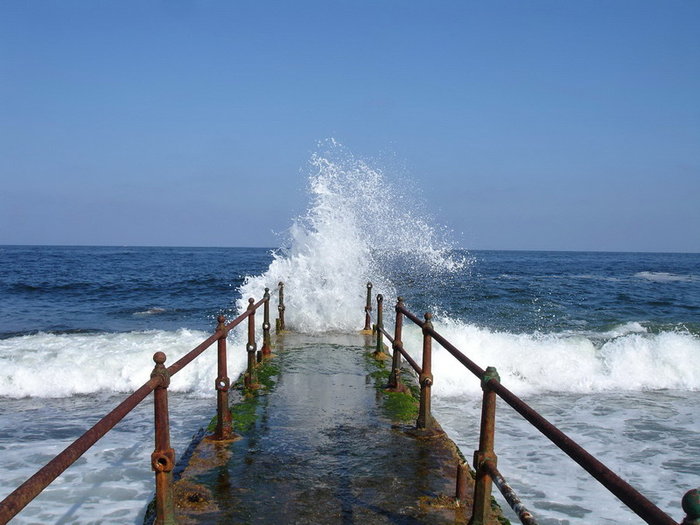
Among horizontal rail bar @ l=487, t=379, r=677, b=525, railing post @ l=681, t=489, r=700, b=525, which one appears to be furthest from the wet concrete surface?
railing post @ l=681, t=489, r=700, b=525

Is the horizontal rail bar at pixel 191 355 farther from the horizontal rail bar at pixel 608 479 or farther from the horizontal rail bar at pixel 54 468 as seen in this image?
the horizontal rail bar at pixel 608 479

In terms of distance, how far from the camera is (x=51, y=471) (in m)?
1.81

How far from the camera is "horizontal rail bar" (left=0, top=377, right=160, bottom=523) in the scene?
1.54 metres

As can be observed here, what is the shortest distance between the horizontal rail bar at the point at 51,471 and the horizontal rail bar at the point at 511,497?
173 cm

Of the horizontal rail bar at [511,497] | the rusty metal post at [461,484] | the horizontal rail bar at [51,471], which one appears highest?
the horizontal rail bar at [51,471]

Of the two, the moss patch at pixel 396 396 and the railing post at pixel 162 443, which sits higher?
the railing post at pixel 162 443

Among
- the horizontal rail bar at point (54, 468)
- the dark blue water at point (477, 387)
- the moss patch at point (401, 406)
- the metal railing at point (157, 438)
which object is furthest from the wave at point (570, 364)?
the horizontal rail bar at point (54, 468)

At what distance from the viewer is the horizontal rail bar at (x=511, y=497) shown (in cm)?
234

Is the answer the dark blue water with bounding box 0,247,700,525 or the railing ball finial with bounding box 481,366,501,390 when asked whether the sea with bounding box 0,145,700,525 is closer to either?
the dark blue water with bounding box 0,247,700,525

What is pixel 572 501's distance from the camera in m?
5.60

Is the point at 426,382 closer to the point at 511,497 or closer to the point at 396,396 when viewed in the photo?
the point at 396,396

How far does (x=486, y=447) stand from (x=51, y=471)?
211 cm

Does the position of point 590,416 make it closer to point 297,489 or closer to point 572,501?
point 572,501

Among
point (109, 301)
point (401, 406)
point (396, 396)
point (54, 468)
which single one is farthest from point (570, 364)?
point (109, 301)
